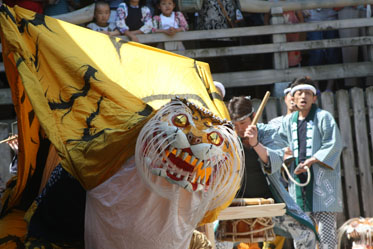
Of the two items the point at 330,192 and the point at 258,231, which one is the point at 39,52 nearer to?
the point at 258,231

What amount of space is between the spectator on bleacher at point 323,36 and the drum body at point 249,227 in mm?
4120

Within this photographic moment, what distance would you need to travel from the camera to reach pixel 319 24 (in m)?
8.11

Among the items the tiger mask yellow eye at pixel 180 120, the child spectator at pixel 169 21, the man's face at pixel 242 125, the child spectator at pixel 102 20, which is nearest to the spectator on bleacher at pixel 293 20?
the child spectator at pixel 169 21

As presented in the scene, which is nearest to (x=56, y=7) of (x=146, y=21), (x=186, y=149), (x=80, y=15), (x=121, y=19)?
(x=80, y=15)

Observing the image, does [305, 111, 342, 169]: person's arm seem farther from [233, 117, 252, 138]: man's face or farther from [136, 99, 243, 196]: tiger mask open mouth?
[136, 99, 243, 196]: tiger mask open mouth

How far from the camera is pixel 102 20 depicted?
7.47 meters

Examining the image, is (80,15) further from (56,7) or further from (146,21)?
(146,21)

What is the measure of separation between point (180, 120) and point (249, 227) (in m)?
1.79

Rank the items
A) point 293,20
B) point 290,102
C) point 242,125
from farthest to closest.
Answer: point 293,20
point 290,102
point 242,125

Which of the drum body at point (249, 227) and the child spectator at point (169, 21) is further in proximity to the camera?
the child spectator at point (169, 21)

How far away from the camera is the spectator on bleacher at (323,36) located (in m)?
8.56

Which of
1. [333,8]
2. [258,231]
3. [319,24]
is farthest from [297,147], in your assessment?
[333,8]

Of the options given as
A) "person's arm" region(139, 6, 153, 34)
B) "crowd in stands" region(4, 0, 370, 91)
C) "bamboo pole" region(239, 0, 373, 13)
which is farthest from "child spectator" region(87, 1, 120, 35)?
"bamboo pole" region(239, 0, 373, 13)

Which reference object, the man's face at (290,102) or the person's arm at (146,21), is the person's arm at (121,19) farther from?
the man's face at (290,102)
